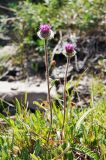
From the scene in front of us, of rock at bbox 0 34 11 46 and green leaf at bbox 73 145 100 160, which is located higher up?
rock at bbox 0 34 11 46

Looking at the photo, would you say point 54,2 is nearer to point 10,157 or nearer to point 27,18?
point 27,18

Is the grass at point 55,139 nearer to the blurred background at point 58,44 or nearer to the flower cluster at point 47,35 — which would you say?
the flower cluster at point 47,35

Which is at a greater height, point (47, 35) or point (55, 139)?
point (47, 35)

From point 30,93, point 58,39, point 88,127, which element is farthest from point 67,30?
point 88,127

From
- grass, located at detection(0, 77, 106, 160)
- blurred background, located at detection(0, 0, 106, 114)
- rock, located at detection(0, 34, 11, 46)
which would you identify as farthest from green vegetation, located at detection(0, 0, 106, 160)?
rock, located at detection(0, 34, 11, 46)

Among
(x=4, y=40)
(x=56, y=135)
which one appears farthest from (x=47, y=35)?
(x=4, y=40)

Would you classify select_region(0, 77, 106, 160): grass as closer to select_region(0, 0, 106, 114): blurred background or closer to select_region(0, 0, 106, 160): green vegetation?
select_region(0, 0, 106, 160): green vegetation

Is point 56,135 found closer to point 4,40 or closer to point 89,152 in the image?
point 89,152

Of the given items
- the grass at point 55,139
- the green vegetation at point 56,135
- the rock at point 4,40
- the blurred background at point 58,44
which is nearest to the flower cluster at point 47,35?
the green vegetation at point 56,135

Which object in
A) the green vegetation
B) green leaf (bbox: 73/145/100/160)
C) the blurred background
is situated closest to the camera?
green leaf (bbox: 73/145/100/160)

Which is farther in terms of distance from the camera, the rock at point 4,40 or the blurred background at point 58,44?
the rock at point 4,40

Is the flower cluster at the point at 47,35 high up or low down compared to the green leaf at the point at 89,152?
up
